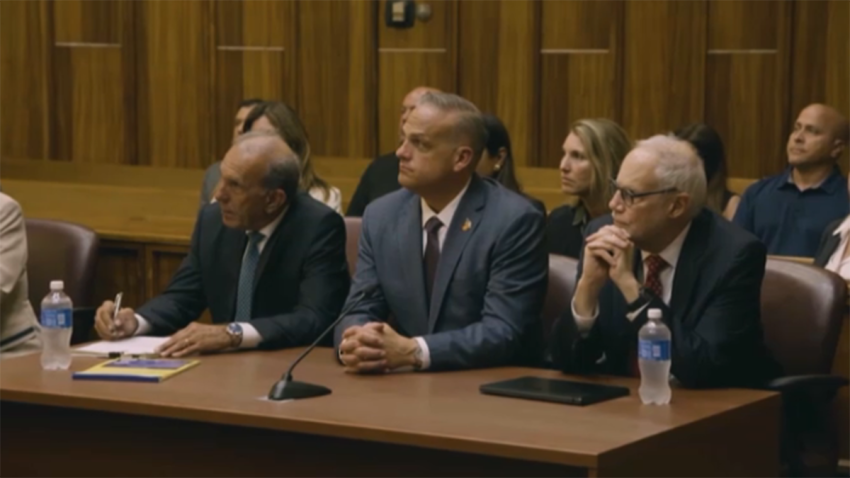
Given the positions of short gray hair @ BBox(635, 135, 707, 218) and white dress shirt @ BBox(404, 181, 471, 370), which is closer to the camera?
short gray hair @ BBox(635, 135, 707, 218)

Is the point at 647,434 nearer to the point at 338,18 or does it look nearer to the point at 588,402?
the point at 588,402

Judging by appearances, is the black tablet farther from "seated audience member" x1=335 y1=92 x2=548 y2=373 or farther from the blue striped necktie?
the blue striped necktie

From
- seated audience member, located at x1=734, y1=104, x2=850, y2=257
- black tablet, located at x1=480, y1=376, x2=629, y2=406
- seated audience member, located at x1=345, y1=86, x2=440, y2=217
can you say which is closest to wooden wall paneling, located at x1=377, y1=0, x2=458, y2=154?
seated audience member, located at x1=345, y1=86, x2=440, y2=217

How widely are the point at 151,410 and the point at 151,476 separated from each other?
28 centimetres

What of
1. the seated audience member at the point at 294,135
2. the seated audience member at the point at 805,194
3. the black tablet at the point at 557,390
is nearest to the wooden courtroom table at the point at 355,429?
the black tablet at the point at 557,390

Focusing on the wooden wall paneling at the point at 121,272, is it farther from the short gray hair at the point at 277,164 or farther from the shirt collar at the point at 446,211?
the shirt collar at the point at 446,211

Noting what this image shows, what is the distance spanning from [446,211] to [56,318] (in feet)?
3.70

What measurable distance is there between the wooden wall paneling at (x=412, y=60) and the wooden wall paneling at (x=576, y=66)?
0.50 meters

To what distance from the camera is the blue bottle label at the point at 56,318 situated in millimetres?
4121

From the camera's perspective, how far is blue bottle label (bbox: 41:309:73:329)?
162 inches

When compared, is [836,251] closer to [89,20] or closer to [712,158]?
[712,158]

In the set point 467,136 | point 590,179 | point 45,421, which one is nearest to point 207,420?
point 45,421

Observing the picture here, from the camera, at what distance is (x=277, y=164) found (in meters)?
4.76

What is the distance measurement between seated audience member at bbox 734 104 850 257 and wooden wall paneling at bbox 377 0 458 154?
1.86 meters
